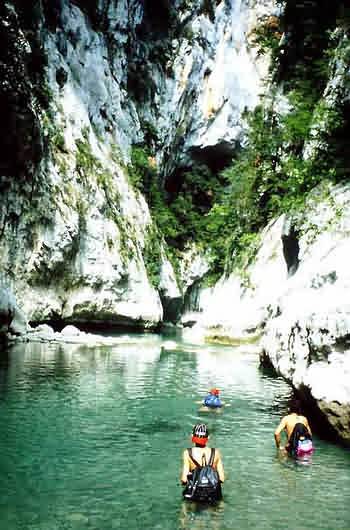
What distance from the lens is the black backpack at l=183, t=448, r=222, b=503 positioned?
578 cm

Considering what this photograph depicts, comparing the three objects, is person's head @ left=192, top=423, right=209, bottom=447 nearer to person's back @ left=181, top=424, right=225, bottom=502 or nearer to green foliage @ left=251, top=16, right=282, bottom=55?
person's back @ left=181, top=424, right=225, bottom=502

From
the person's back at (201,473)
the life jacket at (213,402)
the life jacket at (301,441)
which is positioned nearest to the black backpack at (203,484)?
the person's back at (201,473)

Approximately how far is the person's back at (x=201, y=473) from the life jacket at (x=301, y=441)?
222 cm

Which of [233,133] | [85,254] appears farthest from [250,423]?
[233,133]

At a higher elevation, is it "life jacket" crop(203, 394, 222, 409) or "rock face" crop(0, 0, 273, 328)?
"rock face" crop(0, 0, 273, 328)

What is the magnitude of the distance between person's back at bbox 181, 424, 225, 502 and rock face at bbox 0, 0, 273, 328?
19.8m

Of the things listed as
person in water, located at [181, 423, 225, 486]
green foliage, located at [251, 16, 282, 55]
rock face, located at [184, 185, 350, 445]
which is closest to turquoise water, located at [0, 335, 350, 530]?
person in water, located at [181, 423, 225, 486]

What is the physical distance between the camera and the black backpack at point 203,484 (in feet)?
19.0

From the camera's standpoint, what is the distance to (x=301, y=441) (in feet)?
25.7

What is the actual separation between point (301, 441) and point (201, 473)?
269cm

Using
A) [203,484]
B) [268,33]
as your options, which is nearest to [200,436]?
[203,484]

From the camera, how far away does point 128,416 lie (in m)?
10.1

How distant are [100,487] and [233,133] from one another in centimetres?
4409

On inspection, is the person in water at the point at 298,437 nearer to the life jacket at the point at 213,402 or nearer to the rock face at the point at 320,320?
the rock face at the point at 320,320
